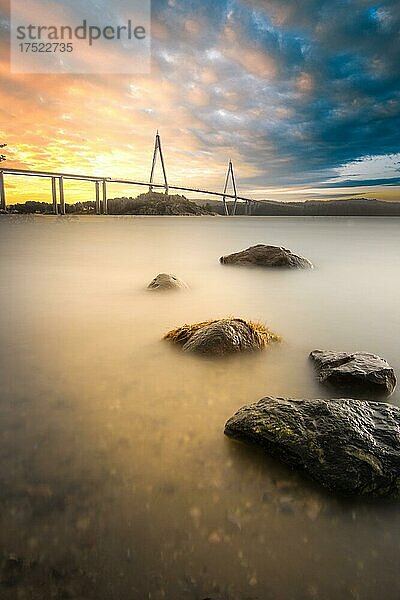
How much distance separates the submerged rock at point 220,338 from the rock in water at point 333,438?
137 cm

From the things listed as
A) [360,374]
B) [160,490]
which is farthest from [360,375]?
[160,490]

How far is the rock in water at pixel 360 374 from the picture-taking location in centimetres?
320

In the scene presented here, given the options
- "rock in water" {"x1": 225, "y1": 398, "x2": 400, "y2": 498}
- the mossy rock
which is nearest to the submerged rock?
the mossy rock

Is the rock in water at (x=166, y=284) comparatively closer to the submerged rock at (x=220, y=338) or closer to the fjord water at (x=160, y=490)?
the fjord water at (x=160, y=490)

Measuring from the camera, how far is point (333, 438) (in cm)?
222

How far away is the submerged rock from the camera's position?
13.1 feet

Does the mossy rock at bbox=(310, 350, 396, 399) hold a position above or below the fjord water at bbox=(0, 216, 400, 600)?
above

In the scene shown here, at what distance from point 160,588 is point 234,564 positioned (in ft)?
1.07

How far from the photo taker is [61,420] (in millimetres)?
2789

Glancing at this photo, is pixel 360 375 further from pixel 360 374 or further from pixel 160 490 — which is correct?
pixel 160 490

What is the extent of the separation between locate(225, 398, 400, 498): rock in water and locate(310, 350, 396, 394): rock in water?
668 mm

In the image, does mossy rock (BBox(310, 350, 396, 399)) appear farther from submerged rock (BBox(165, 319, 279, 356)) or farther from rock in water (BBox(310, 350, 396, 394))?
submerged rock (BBox(165, 319, 279, 356))

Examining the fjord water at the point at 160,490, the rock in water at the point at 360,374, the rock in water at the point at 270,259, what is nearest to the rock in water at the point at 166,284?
the fjord water at the point at 160,490

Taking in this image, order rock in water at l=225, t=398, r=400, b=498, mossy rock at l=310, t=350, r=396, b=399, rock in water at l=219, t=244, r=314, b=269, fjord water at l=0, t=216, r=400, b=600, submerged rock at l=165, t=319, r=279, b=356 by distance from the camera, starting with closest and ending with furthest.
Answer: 1. fjord water at l=0, t=216, r=400, b=600
2. rock in water at l=225, t=398, r=400, b=498
3. mossy rock at l=310, t=350, r=396, b=399
4. submerged rock at l=165, t=319, r=279, b=356
5. rock in water at l=219, t=244, r=314, b=269
